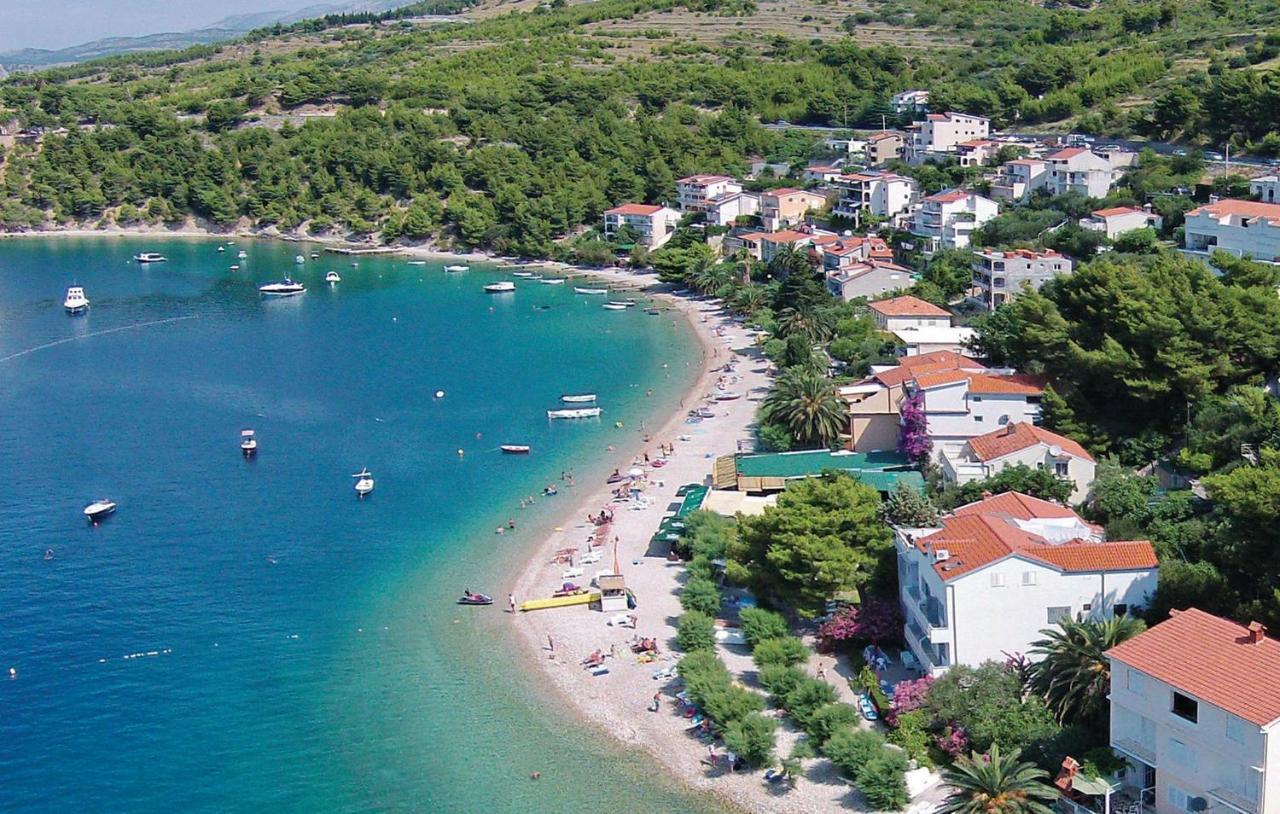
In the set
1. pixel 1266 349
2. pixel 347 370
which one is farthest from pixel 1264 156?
pixel 347 370

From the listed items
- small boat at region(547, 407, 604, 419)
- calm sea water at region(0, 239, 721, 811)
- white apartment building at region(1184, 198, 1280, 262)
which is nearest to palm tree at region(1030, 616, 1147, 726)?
calm sea water at region(0, 239, 721, 811)

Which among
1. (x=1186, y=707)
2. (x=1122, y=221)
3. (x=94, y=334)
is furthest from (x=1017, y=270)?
(x=94, y=334)

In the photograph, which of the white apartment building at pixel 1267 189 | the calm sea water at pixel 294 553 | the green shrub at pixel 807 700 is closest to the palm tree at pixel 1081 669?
the green shrub at pixel 807 700

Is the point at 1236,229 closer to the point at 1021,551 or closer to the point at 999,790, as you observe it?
the point at 1021,551

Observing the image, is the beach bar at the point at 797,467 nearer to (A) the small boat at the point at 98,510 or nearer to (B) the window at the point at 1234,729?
(B) the window at the point at 1234,729

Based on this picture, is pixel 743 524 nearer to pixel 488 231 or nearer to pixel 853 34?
pixel 488 231

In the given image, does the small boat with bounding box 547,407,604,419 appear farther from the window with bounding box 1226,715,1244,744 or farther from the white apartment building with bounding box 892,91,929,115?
the white apartment building with bounding box 892,91,929,115
